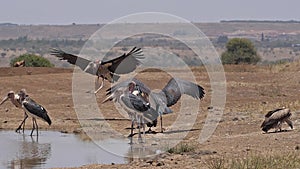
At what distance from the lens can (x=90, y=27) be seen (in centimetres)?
14625

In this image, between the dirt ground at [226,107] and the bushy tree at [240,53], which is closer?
the dirt ground at [226,107]

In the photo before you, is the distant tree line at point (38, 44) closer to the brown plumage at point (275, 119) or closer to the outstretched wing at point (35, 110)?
the outstretched wing at point (35, 110)

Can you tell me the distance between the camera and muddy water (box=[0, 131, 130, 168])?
12.5 metres

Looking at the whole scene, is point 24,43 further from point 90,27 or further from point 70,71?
point 70,71

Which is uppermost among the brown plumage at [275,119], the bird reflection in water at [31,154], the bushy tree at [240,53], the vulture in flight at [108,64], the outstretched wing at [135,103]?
the bushy tree at [240,53]

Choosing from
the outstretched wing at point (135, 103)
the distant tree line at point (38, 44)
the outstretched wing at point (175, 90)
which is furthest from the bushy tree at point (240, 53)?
the distant tree line at point (38, 44)

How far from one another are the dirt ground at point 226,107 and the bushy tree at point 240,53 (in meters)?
15.1

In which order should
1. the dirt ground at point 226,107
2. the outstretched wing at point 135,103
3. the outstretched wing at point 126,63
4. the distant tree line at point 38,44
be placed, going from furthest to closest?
the distant tree line at point 38,44, the outstretched wing at point 126,63, the outstretched wing at point 135,103, the dirt ground at point 226,107

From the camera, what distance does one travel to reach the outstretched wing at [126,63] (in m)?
20.5

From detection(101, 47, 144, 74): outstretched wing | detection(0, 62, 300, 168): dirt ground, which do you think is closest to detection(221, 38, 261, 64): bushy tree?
detection(0, 62, 300, 168): dirt ground

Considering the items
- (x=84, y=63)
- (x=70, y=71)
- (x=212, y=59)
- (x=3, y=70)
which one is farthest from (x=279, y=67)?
(x=84, y=63)

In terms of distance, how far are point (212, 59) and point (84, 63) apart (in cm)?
1679

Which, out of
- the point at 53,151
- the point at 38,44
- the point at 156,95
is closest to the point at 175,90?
the point at 156,95

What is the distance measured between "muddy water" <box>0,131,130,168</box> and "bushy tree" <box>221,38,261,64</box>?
34.4m
